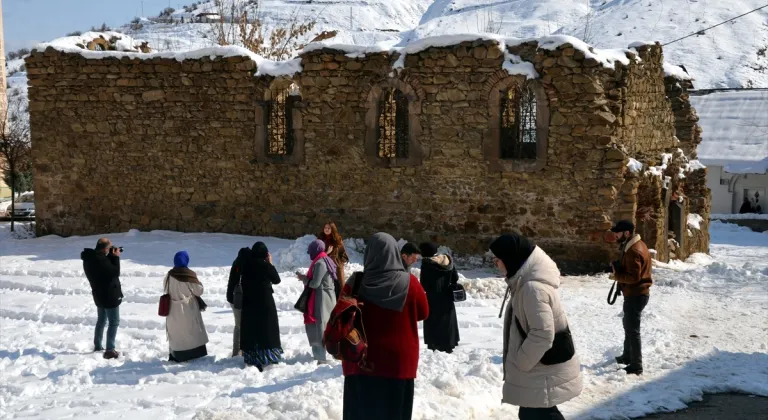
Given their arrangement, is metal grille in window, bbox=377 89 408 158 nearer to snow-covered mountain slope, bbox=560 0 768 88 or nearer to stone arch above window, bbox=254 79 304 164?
stone arch above window, bbox=254 79 304 164

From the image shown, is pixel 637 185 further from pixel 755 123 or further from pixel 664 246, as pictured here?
pixel 755 123

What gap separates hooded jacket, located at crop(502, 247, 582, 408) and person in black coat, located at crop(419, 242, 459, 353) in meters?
3.40

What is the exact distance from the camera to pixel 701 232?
19.2 metres

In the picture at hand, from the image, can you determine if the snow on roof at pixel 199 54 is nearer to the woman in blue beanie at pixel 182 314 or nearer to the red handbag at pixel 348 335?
the woman in blue beanie at pixel 182 314

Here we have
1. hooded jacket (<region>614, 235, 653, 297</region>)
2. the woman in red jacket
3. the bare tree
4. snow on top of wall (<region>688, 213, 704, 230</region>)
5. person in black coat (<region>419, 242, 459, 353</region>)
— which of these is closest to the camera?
the woman in red jacket

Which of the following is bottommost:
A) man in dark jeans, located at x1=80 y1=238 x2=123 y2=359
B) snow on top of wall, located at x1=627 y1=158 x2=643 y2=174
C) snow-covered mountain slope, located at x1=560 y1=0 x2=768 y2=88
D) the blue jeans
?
the blue jeans

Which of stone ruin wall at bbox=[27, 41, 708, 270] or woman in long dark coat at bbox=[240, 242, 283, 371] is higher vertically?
stone ruin wall at bbox=[27, 41, 708, 270]

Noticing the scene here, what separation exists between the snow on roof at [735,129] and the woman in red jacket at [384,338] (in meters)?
31.2

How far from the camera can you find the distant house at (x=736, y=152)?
34.2 meters

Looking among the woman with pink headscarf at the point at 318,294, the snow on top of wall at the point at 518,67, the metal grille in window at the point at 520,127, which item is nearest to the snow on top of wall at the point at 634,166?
the metal grille in window at the point at 520,127

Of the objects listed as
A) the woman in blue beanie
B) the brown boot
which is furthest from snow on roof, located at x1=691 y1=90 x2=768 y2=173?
the brown boot

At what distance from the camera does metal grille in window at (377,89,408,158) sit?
15.5 metres

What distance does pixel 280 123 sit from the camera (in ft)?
54.1

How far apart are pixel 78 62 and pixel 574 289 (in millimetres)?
10376
